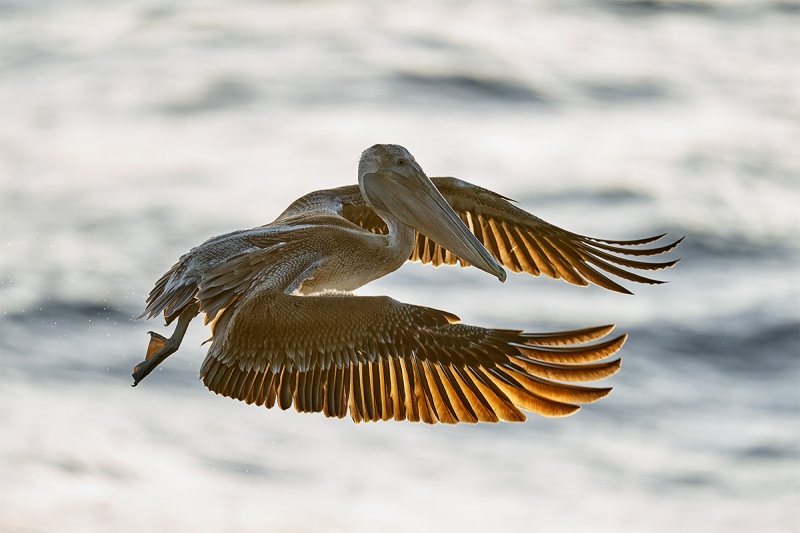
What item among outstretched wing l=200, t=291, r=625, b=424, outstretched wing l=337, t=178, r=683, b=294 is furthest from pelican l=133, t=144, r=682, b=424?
outstretched wing l=337, t=178, r=683, b=294

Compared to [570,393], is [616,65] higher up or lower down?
higher up

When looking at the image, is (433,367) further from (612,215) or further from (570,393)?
(612,215)

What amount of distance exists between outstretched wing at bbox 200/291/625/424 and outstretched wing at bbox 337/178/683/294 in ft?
4.69

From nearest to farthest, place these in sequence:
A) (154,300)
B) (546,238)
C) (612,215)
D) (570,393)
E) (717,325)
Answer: (570,393) → (154,300) → (546,238) → (717,325) → (612,215)

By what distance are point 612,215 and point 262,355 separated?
22.8 feet

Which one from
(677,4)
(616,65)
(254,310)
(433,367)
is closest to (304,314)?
(254,310)

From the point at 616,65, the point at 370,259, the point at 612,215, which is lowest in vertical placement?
the point at 370,259

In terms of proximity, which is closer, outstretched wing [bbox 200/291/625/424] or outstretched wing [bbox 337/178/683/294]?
outstretched wing [bbox 200/291/625/424]

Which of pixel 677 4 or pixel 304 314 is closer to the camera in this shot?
pixel 304 314

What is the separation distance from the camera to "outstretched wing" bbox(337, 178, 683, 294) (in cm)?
648

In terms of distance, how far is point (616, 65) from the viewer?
49.8 ft

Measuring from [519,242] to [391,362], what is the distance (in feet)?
6.38

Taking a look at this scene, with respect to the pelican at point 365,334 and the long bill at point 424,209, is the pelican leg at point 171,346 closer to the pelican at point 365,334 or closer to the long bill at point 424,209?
the pelican at point 365,334

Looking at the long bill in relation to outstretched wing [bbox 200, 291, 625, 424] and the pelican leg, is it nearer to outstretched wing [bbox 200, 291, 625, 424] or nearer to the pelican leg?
outstretched wing [bbox 200, 291, 625, 424]
